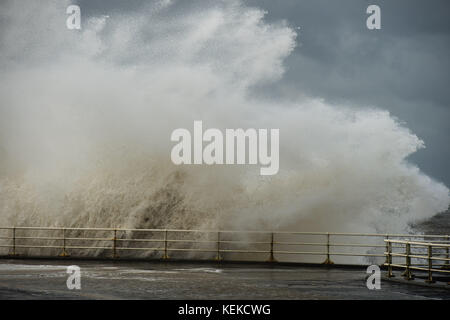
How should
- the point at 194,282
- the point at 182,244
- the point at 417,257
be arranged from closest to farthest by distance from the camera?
the point at 417,257
the point at 194,282
the point at 182,244

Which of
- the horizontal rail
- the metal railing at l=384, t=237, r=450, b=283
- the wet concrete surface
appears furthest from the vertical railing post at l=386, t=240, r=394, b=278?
the horizontal rail

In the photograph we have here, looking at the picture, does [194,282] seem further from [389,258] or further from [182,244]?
[182,244]

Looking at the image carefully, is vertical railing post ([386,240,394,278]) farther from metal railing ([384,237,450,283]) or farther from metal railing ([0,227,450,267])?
metal railing ([0,227,450,267])

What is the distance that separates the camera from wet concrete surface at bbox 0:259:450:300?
11898 mm

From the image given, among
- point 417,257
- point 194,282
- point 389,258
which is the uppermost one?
point 417,257

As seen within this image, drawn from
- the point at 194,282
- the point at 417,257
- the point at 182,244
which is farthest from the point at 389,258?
the point at 182,244

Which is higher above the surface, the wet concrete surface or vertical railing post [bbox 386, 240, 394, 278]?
vertical railing post [bbox 386, 240, 394, 278]

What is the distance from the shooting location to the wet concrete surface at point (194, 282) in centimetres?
1190

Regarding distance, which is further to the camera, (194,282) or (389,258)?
(389,258)

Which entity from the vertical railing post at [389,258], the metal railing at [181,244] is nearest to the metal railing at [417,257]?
the vertical railing post at [389,258]

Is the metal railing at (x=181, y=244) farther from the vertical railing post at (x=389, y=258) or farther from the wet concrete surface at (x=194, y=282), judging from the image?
the vertical railing post at (x=389, y=258)

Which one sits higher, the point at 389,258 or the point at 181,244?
the point at 389,258

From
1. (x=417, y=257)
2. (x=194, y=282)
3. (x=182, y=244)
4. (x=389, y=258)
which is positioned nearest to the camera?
(x=417, y=257)

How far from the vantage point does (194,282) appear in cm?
1425
